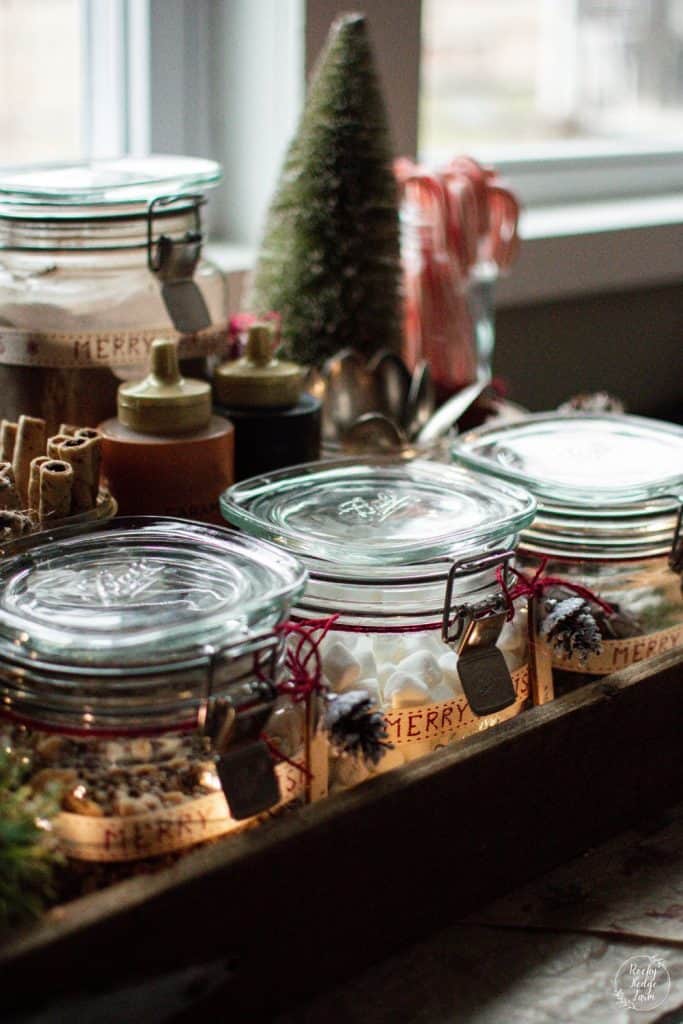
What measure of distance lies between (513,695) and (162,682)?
0.19 m

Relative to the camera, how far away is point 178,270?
75cm

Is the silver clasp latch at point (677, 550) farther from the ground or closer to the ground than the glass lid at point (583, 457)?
closer to the ground

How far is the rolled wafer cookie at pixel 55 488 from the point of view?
0.61 metres

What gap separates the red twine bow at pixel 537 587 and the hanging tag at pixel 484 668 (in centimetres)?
2

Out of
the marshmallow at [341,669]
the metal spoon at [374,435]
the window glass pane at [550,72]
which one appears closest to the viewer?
the marshmallow at [341,669]

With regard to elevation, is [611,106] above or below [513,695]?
above

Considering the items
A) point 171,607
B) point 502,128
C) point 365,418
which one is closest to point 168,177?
point 365,418

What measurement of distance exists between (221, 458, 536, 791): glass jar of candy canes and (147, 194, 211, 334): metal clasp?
0.16m

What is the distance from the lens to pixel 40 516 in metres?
0.62

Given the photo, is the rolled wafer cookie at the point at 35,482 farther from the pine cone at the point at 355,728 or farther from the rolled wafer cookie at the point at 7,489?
the pine cone at the point at 355,728

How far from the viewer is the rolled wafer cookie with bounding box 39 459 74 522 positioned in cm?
61

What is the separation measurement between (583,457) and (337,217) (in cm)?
29

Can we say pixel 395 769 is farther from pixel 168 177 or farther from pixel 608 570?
pixel 168 177

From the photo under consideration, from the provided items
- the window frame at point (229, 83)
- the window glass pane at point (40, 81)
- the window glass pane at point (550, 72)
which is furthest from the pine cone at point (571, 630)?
the window glass pane at point (550, 72)
